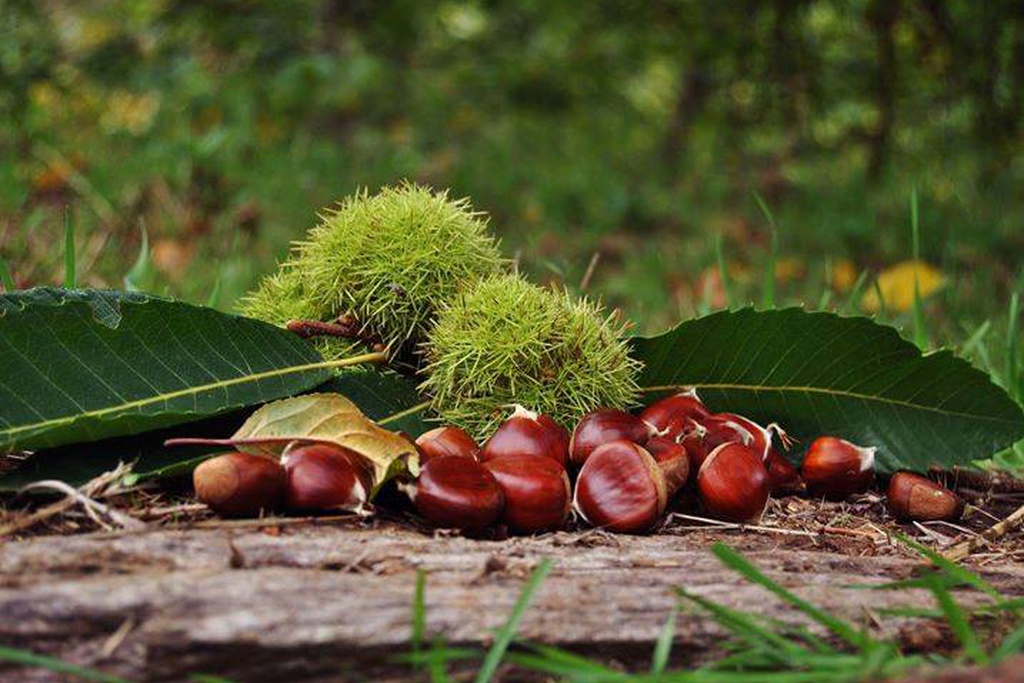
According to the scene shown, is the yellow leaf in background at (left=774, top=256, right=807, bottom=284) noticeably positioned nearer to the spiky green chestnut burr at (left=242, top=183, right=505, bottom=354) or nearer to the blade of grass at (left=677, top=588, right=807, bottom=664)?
the spiky green chestnut burr at (left=242, top=183, right=505, bottom=354)

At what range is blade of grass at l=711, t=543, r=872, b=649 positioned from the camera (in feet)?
3.90

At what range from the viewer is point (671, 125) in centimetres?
714

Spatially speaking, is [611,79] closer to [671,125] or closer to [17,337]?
[671,125]

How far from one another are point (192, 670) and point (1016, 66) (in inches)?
180

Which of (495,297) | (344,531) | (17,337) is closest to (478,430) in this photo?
(495,297)

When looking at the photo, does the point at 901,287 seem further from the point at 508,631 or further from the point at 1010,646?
the point at 508,631

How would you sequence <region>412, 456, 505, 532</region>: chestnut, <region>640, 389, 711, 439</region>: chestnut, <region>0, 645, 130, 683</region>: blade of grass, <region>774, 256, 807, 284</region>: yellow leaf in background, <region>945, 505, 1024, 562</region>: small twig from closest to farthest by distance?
1. <region>0, 645, 130, 683</region>: blade of grass
2. <region>412, 456, 505, 532</region>: chestnut
3. <region>945, 505, 1024, 562</region>: small twig
4. <region>640, 389, 711, 439</region>: chestnut
5. <region>774, 256, 807, 284</region>: yellow leaf in background

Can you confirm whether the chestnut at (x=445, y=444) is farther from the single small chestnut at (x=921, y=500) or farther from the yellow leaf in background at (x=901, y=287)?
the yellow leaf in background at (x=901, y=287)

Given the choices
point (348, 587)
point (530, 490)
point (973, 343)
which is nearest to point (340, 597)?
point (348, 587)

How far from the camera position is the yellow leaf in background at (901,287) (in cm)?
395

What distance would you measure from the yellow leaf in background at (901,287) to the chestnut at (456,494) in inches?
104

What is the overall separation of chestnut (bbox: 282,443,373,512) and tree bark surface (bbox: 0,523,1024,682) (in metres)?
0.04

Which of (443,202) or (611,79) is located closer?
(443,202)

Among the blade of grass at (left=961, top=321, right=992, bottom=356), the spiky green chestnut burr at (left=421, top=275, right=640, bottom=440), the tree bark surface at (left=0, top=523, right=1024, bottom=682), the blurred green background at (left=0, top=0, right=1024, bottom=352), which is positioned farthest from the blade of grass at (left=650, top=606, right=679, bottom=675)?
the blurred green background at (left=0, top=0, right=1024, bottom=352)
